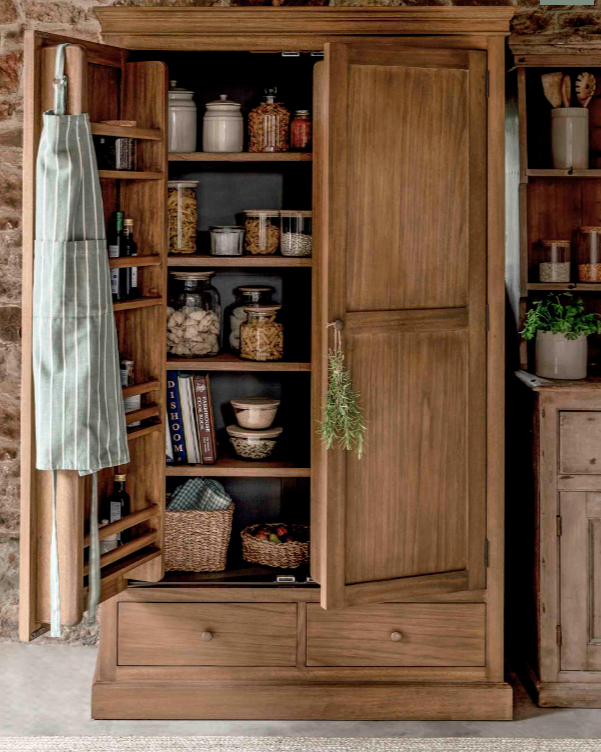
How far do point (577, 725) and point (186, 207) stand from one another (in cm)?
211

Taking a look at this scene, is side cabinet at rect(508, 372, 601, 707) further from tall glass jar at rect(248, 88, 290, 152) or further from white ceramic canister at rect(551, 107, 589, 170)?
tall glass jar at rect(248, 88, 290, 152)

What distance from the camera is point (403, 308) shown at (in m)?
2.52

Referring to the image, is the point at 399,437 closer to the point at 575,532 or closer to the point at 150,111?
the point at 575,532

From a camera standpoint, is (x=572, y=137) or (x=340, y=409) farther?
(x=572, y=137)

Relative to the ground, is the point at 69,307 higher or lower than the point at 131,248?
lower

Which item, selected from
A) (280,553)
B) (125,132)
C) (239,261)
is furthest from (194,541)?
(125,132)

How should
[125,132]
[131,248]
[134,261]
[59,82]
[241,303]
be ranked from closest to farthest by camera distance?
1. [59,82]
2. [125,132]
3. [134,261]
4. [131,248]
5. [241,303]

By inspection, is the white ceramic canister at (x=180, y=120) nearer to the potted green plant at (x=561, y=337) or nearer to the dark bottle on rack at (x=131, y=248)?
the dark bottle on rack at (x=131, y=248)

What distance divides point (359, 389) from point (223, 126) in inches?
40.4

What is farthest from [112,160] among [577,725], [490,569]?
[577,725]

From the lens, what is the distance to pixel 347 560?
2.51m

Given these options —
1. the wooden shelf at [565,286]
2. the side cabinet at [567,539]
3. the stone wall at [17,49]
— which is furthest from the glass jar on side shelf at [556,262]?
the stone wall at [17,49]

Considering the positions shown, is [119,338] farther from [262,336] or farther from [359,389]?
[359,389]

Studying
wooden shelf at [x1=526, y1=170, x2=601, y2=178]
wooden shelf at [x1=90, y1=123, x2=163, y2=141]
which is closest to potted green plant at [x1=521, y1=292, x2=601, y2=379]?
wooden shelf at [x1=526, y1=170, x2=601, y2=178]
